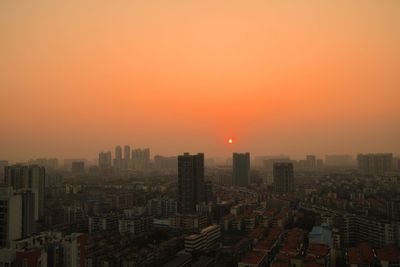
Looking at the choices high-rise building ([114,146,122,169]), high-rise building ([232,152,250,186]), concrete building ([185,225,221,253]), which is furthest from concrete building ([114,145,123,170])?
concrete building ([185,225,221,253])

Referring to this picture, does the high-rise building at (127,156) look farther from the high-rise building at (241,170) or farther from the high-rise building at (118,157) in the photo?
the high-rise building at (241,170)

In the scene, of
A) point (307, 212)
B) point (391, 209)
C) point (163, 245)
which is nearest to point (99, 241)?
point (163, 245)

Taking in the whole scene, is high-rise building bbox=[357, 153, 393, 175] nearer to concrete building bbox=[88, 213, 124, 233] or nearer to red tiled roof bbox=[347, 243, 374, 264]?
red tiled roof bbox=[347, 243, 374, 264]

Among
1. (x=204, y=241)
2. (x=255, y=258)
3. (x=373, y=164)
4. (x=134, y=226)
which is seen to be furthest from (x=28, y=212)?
(x=373, y=164)

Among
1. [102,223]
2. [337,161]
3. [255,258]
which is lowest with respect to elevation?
[102,223]

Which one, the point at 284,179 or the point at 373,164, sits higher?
the point at 373,164

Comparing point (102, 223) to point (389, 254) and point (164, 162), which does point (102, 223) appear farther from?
point (164, 162)
